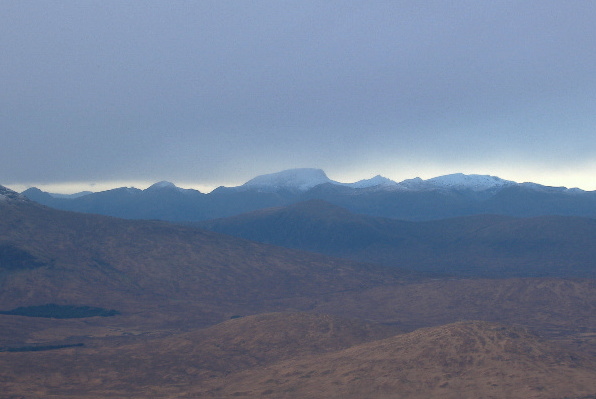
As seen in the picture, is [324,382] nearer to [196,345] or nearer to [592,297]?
[196,345]

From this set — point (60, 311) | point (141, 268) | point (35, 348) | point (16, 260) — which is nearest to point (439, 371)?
point (35, 348)

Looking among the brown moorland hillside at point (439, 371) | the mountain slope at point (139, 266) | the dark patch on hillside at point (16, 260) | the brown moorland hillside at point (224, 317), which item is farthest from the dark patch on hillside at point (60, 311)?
the brown moorland hillside at point (439, 371)

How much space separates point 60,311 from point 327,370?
83.1m

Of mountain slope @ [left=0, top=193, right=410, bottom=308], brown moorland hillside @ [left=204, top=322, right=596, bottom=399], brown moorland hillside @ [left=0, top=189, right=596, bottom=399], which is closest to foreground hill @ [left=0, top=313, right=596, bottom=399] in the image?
brown moorland hillside @ [left=204, top=322, right=596, bottom=399]

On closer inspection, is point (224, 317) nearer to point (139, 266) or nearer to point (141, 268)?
point (141, 268)

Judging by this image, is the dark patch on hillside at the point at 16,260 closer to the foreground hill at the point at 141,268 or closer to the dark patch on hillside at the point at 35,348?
the foreground hill at the point at 141,268

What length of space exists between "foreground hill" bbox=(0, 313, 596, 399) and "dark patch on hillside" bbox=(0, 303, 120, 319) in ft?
157

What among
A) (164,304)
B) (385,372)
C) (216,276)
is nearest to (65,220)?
(216,276)

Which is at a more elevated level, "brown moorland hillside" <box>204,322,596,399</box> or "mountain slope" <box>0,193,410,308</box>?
"mountain slope" <box>0,193,410,308</box>

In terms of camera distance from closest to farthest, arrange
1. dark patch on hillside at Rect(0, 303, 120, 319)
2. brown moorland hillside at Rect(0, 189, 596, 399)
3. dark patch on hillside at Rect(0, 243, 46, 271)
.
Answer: brown moorland hillside at Rect(0, 189, 596, 399), dark patch on hillside at Rect(0, 303, 120, 319), dark patch on hillside at Rect(0, 243, 46, 271)

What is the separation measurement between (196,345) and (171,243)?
109264mm

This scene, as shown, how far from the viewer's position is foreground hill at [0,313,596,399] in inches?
2248

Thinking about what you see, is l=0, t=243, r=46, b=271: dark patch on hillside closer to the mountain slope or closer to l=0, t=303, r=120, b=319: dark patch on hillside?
the mountain slope

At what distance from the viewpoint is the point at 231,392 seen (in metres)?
61.1
